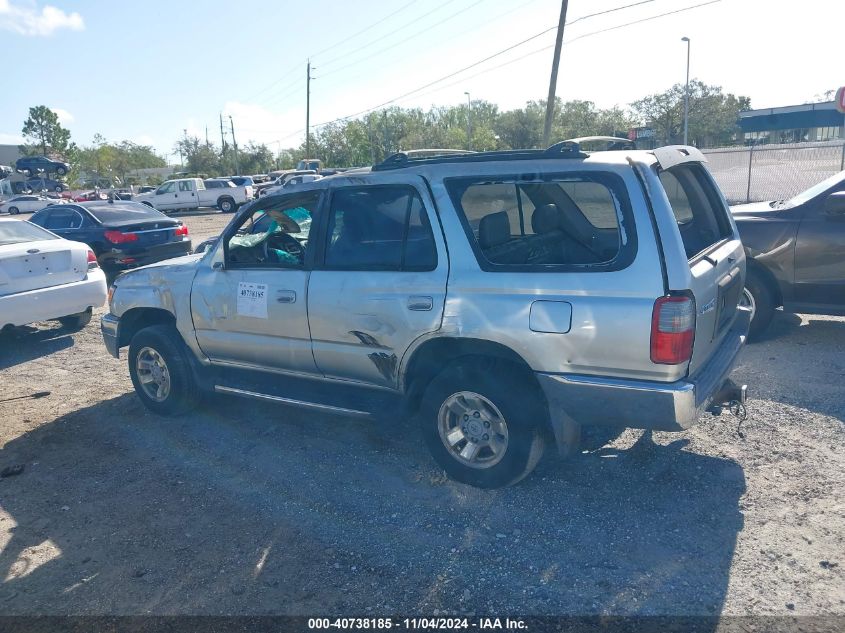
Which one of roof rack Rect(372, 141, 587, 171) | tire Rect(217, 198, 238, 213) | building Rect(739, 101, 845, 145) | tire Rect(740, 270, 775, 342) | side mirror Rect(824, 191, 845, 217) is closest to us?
roof rack Rect(372, 141, 587, 171)

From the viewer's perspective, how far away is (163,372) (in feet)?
17.6

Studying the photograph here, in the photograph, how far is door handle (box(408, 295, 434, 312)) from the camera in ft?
12.5

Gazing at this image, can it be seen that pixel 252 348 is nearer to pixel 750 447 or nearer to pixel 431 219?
pixel 431 219

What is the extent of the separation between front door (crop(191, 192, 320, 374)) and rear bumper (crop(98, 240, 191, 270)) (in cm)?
753

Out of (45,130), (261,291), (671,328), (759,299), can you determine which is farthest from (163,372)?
(45,130)

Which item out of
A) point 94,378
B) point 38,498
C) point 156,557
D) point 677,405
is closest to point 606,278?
point 677,405

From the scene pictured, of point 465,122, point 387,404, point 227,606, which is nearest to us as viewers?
point 227,606

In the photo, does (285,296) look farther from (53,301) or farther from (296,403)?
(53,301)

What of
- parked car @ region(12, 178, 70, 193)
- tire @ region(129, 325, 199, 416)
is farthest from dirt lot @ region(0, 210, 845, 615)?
parked car @ region(12, 178, 70, 193)

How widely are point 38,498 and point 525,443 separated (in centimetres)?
310

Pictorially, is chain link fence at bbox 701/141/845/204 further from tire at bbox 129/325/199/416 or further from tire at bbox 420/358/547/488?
tire at bbox 129/325/199/416

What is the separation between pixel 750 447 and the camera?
171 inches

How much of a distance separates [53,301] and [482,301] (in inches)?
234

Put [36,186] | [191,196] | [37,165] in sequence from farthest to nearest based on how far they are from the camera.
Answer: [37,165] → [36,186] → [191,196]
